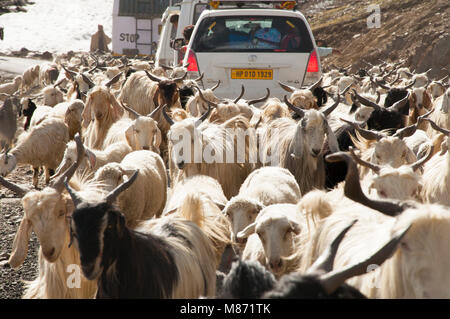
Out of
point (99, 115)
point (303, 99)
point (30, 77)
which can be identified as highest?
point (303, 99)

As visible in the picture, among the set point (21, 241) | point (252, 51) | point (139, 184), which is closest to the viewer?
point (21, 241)

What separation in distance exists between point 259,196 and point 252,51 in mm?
3782

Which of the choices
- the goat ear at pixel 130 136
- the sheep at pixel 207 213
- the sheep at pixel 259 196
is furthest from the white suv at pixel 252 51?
the sheep at pixel 207 213

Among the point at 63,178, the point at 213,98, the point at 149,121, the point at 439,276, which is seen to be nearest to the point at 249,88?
the point at 213,98

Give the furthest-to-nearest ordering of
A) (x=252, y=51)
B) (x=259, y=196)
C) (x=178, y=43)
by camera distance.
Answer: (x=178, y=43), (x=252, y=51), (x=259, y=196)

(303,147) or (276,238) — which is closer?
(276,238)

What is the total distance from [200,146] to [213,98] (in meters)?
2.40

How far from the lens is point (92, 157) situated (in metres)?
6.60

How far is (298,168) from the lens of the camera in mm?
6977

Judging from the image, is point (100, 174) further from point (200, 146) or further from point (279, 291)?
point (279, 291)

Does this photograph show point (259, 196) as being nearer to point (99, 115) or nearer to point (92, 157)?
point (92, 157)

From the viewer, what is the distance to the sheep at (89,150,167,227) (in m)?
5.70

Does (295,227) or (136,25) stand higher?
(295,227)

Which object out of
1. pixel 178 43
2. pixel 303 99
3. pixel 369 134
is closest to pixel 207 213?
pixel 369 134
